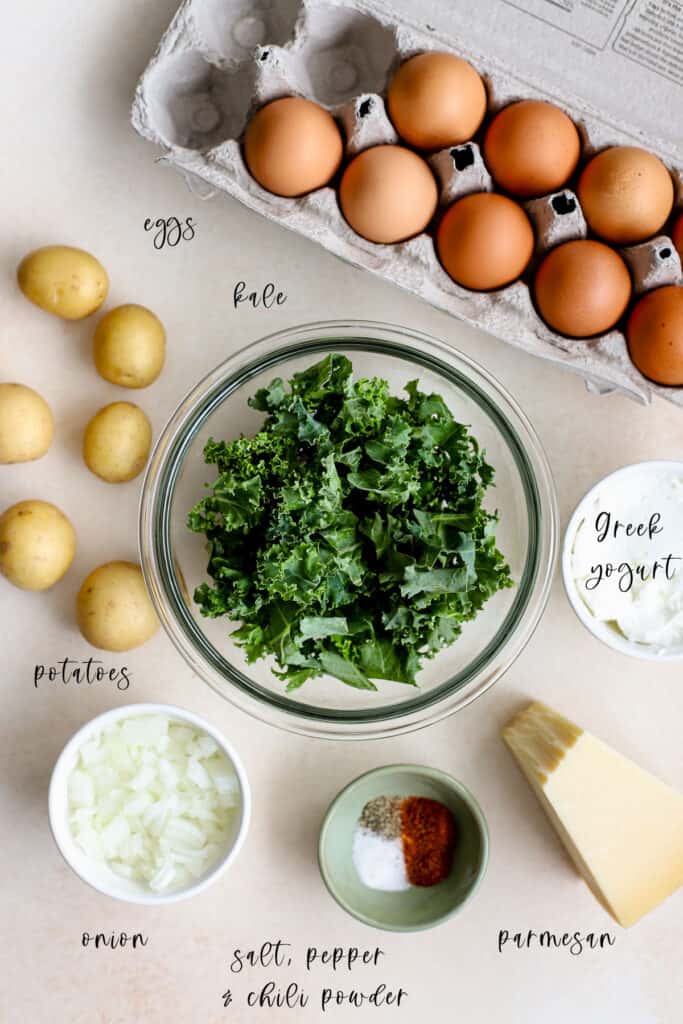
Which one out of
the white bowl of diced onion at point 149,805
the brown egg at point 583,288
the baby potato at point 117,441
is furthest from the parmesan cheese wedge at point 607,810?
the baby potato at point 117,441

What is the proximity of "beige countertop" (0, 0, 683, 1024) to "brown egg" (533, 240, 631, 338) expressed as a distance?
0.50ft

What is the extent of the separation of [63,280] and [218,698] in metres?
Answer: 0.57

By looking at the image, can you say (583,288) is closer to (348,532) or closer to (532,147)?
(532,147)

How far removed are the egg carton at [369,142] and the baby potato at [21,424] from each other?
1.11 ft

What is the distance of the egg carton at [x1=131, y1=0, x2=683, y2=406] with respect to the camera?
1.05 metres

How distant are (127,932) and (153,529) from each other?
56 centimetres

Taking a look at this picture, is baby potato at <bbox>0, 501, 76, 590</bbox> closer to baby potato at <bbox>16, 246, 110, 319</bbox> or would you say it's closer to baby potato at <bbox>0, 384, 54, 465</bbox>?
baby potato at <bbox>0, 384, 54, 465</bbox>

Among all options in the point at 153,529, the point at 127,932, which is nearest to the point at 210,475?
the point at 153,529

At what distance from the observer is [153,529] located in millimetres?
1143

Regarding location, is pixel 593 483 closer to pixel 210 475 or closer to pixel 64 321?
pixel 210 475

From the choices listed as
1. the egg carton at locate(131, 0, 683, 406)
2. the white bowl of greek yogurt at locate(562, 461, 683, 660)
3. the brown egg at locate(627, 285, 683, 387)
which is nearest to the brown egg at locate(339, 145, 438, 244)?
the egg carton at locate(131, 0, 683, 406)

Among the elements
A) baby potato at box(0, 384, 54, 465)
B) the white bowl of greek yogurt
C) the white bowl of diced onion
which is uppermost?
the white bowl of greek yogurt

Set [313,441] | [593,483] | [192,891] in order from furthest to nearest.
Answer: [593,483]
[192,891]
[313,441]

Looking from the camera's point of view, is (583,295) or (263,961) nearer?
(583,295)
